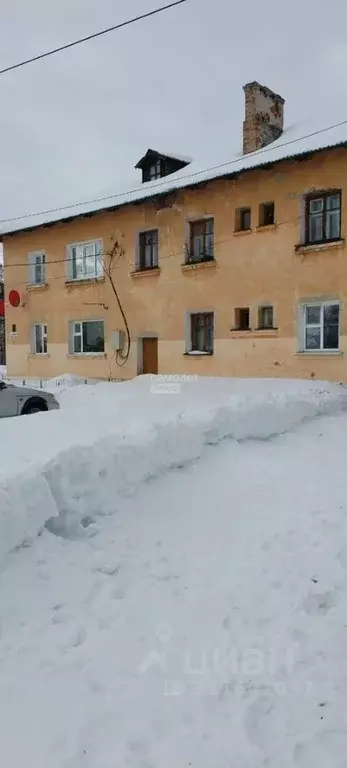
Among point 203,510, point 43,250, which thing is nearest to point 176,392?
point 203,510

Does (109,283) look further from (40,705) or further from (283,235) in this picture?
(40,705)

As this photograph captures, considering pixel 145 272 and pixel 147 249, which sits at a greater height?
pixel 147 249

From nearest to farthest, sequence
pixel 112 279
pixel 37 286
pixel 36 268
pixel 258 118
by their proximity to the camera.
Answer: pixel 258 118, pixel 112 279, pixel 37 286, pixel 36 268

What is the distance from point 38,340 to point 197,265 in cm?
782

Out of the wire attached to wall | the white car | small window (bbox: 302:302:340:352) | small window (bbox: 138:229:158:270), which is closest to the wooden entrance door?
the wire attached to wall

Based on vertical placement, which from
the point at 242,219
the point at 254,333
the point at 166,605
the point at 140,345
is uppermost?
the point at 242,219

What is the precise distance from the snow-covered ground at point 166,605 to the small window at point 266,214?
9.67 m

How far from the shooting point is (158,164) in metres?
18.1

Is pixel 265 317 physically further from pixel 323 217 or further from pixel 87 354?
pixel 87 354

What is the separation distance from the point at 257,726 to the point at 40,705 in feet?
3.32

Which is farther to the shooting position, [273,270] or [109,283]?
[109,283]

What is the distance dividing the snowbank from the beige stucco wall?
479 cm

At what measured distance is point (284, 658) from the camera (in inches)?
112

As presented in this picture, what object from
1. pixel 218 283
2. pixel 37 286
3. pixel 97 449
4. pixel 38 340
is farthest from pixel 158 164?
pixel 97 449
